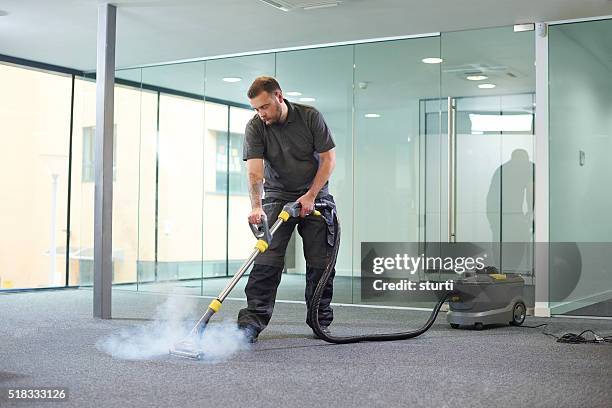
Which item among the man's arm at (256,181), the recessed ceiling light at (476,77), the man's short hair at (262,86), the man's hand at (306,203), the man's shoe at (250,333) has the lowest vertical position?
the man's shoe at (250,333)

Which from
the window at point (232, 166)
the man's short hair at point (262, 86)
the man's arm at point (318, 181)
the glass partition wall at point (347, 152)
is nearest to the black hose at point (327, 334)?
the man's arm at point (318, 181)

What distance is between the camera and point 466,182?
18.1 feet

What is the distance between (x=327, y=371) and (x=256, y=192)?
3.39ft

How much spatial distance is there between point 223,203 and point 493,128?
2.24 meters

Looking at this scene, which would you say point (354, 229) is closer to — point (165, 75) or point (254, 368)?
point (165, 75)

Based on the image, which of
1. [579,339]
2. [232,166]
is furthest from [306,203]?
[232,166]

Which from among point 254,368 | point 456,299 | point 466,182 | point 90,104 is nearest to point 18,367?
point 254,368

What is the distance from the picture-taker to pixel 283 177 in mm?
3932

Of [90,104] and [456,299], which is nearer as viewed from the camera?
[456,299]

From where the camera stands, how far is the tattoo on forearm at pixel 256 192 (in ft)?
12.3

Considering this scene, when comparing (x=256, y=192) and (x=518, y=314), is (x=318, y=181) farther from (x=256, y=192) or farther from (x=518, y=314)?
(x=518, y=314)

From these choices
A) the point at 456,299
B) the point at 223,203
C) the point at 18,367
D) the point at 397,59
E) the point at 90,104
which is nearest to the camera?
the point at 18,367

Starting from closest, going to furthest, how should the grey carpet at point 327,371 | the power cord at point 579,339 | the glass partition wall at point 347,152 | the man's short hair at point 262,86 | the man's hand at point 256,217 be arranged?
the grey carpet at point 327,371
the man's hand at point 256,217
the man's short hair at point 262,86
the power cord at point 579,339
the glass partition wall at point 347,152

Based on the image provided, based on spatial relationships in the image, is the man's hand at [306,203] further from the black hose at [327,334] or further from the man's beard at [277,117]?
the man's beard at [277,117]
